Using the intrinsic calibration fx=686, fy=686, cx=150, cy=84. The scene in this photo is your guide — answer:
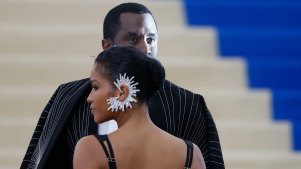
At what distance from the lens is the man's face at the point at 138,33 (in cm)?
258

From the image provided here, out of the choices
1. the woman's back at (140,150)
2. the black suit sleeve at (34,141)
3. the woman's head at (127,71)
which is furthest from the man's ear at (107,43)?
the woman's back at (140,150)

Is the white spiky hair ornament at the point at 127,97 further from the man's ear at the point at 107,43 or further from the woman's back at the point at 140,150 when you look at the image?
the man's ear at the point at 107,43

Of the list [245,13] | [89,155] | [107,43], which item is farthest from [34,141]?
[245,13]

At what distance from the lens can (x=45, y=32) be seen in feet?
14.1

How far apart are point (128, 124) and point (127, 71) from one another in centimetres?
16

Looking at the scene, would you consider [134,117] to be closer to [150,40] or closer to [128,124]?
[128,124]

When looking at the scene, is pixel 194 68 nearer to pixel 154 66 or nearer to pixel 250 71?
pixel 250 71

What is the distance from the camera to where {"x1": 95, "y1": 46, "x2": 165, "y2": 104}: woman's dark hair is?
2047mm

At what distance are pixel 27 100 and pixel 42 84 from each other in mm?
134

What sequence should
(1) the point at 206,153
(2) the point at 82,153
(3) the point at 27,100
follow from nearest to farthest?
(2) the point at 82,153
(1) the point at 206,153
(3) the point at 27,100

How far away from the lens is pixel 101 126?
2607mm

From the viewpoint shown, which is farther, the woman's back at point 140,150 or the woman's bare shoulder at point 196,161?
the woman's bare shoulder at point 196,161

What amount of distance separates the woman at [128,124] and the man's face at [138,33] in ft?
1.61

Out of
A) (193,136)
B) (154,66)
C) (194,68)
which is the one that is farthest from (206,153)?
(194,68)
